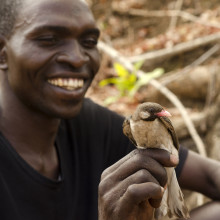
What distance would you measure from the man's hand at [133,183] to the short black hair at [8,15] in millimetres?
1096

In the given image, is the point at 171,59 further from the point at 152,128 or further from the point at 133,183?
the point at 133,183

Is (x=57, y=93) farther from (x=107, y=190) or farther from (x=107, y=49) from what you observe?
(x=107, y=49)

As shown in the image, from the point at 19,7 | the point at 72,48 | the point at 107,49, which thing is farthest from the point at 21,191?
the point at 107,49

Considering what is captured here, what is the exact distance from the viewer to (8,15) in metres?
2.28

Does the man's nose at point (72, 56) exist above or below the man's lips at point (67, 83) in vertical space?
above

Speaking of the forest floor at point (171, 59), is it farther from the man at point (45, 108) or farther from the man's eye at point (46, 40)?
the man's eye at point (46, 40)

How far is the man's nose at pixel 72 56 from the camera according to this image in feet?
7.13

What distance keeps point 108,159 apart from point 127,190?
3.60ft

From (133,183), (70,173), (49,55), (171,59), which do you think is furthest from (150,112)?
(171,59)

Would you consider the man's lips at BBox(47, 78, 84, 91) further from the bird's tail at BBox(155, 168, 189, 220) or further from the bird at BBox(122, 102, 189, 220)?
the bird's tail at BBox(155, 168, 189, 220)

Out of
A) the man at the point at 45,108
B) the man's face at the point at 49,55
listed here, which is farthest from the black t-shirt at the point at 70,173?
the man's face at the point at 49,55

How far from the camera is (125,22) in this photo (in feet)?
23.7

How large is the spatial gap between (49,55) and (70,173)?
824 mm

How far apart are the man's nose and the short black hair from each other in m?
0.36
